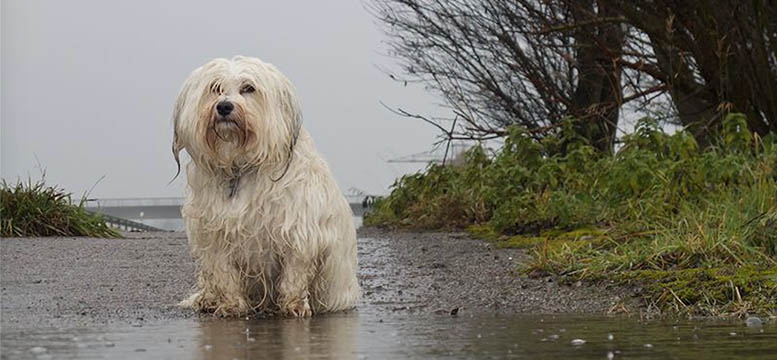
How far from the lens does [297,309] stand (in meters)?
→ 6.85

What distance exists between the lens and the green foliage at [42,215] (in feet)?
48.1

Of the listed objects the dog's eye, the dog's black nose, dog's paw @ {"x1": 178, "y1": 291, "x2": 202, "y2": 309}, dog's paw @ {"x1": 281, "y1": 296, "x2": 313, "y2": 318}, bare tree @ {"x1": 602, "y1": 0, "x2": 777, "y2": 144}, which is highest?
bare tree @ {"x1": 602, "y1": 0, "x2": 777, "y2": 144}

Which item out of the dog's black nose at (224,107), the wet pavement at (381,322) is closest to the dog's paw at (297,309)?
the wet pavement at (381,322)

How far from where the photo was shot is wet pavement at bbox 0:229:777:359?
4.98m

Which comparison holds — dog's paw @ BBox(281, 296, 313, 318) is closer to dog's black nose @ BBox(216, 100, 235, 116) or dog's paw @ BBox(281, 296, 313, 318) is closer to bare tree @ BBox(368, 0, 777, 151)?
dog's black nose @ BBox(216, 100, 235, 116)

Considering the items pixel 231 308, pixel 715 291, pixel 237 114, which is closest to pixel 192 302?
pixel 231 308

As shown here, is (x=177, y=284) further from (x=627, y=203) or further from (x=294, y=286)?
(x=627, y=203)

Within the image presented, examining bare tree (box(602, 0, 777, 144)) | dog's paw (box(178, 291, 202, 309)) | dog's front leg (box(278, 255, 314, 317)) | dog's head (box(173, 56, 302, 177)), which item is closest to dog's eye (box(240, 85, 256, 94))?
dog's head (box(173, 56, 302, 177))

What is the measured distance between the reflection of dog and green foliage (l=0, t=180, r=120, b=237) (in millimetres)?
8227

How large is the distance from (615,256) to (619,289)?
53cm

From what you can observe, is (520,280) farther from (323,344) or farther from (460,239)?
(460,239)

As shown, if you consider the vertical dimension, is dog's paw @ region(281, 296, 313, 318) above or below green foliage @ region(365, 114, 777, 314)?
below

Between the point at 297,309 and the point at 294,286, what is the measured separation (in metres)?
0.14

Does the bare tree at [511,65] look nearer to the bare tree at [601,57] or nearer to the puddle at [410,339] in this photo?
the bare tree at [601,57]
